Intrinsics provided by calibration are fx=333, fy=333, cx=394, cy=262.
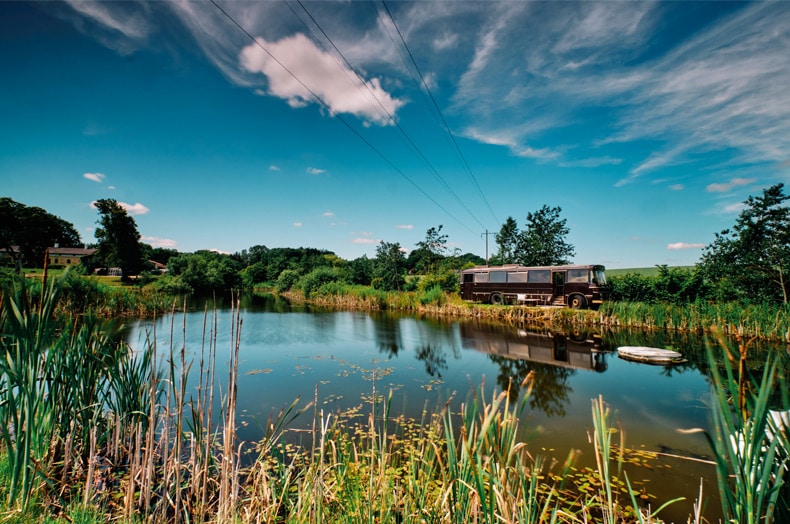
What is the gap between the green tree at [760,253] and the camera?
1105cm

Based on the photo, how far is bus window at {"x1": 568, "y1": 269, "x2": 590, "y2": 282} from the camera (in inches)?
663

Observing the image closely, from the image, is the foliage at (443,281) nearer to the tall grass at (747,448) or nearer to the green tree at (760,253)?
the green tree at (760,253)

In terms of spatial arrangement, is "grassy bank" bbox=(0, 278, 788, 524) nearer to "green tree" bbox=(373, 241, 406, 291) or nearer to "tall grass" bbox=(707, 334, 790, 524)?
"tall grass" bbox=(707, 334, 790, 524)

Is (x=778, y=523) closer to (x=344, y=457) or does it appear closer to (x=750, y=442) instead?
Result: (x=750, y=442)

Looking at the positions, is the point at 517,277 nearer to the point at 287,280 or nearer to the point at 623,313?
the point at 623,313

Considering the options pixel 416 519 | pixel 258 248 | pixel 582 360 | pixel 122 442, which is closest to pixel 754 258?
pixel 582 360

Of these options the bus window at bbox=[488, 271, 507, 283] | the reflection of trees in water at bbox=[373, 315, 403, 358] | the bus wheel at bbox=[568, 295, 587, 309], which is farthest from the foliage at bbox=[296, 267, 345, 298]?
the bus wheel at bbox=[568, 295, 587, 309]

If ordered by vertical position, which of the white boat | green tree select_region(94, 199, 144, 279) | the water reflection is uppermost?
green tree select_region(94, 199, 144, 279)

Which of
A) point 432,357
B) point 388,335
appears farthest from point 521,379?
point 388,335

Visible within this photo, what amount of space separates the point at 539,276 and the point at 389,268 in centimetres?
1327

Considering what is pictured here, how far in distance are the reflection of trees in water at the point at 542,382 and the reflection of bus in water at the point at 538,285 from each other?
30.7 ft

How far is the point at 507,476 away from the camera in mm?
1914

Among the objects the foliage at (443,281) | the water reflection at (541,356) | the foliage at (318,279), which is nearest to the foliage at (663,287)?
the water reflection at (541,356)

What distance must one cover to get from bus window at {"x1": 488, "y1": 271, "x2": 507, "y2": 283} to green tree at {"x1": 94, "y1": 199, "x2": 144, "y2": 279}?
37.9m
